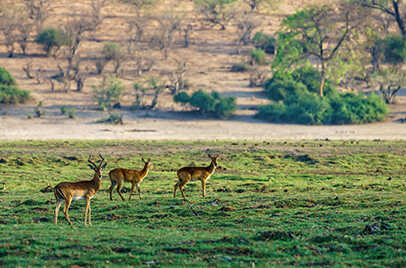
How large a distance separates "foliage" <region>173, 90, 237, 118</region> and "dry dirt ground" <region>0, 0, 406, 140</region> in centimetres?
58

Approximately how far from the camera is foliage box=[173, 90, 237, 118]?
1458 inches

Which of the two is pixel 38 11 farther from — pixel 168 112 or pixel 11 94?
pixel 168 112

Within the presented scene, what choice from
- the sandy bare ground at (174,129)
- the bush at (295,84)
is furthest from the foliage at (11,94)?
the bush at (295,84)

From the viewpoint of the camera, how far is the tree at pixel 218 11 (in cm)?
5753

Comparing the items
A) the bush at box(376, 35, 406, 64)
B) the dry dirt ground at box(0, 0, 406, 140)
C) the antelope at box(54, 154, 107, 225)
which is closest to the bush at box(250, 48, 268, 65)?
the dry dirt ground at box(0, 0, 406, 140)

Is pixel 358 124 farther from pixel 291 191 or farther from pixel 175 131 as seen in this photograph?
pixel 291 191

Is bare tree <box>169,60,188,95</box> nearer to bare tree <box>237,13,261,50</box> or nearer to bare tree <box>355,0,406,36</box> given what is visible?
bare tree <box>237,13,261,50</box>

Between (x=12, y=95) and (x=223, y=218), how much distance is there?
26949 millimetres

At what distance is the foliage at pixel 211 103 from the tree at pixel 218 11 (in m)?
20.8

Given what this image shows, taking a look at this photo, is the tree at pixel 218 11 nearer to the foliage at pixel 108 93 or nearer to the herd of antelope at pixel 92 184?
the foliage at pixel 108 93

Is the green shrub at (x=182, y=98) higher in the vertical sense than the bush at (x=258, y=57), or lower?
lower

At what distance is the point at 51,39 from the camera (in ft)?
151

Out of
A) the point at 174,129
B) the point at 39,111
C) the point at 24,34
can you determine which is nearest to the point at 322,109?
the point at 174,129

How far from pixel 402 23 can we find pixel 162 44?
1854 cm
